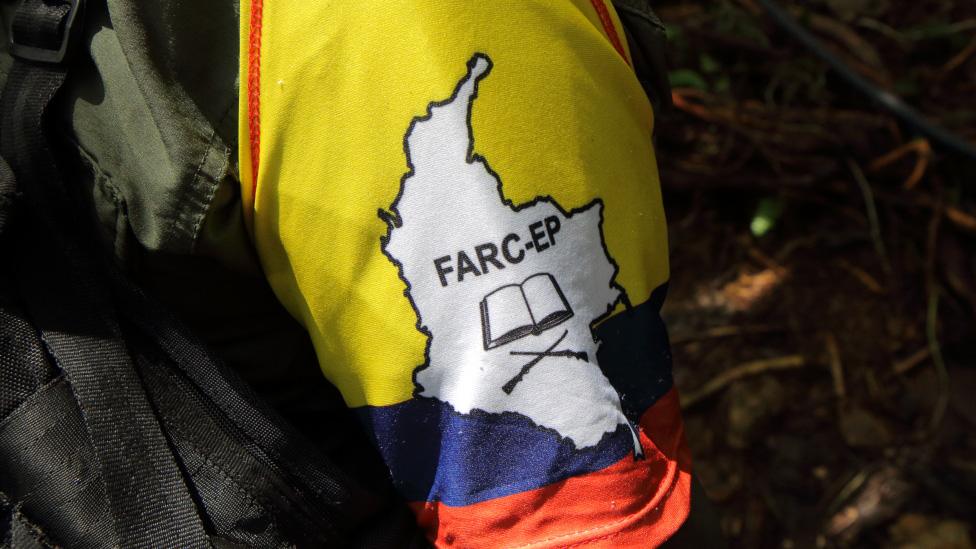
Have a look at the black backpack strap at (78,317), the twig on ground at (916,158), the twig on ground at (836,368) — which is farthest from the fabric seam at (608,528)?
the twig on ground at (916,158)

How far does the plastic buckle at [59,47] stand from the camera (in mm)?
771

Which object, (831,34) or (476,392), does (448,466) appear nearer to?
(476,392)

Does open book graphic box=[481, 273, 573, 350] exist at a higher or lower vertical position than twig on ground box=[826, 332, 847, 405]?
higher

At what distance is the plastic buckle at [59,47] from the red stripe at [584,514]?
58 cm

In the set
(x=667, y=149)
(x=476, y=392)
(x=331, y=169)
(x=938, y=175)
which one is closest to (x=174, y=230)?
(x=331, y=169)

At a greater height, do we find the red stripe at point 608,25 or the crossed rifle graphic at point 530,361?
the red stripe at point 608,25

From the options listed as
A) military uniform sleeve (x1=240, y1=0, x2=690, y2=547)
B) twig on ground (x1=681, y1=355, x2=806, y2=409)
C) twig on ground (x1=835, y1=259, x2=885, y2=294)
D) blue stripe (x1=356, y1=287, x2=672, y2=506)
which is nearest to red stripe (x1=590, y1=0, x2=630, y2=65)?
military uniform sleeve (x1=240, y1=0, x2=690, y2=547)

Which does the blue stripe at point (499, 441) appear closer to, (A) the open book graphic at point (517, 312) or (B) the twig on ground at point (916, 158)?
(A) the open book graphic at point (517, 312)

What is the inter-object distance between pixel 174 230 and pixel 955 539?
1703mm

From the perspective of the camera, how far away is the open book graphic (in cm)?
71

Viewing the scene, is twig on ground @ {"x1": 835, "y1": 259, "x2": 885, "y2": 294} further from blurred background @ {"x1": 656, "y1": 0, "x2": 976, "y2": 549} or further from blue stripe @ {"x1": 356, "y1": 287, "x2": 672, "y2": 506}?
blue stripe @ {"x1": 356, "y1": 287, "x2": 672, "y2": 506}

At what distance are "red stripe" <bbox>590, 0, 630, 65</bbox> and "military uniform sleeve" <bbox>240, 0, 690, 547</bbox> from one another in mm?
19

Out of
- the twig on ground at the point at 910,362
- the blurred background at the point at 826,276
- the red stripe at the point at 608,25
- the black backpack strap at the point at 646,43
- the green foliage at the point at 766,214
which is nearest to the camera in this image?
the red stripe at the point at 608,25

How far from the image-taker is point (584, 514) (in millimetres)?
742
